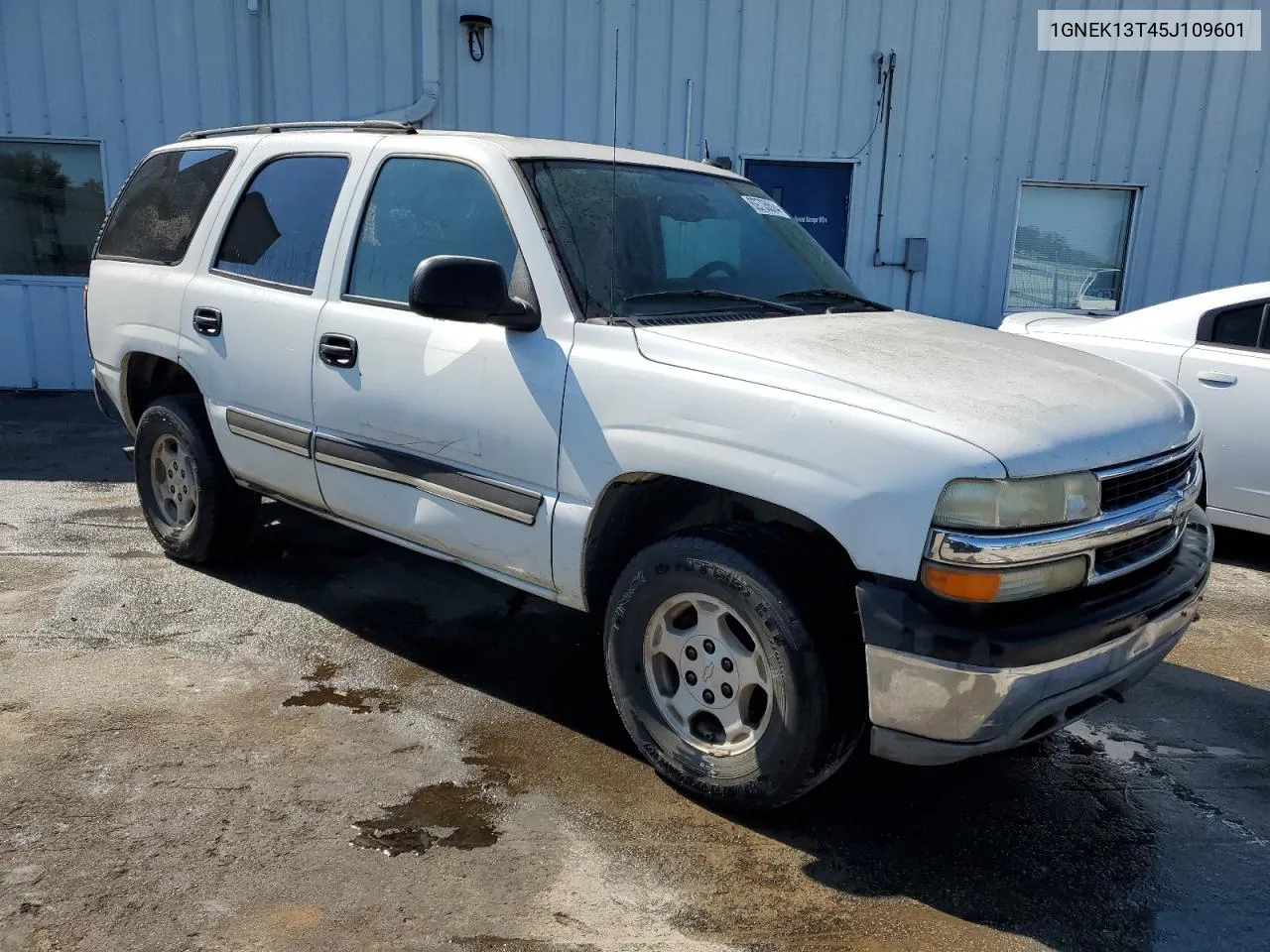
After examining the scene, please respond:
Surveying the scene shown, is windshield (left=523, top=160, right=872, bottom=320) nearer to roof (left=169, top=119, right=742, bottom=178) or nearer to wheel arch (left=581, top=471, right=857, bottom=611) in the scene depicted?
roof (left=169, top=119, right=742, bottom=178)

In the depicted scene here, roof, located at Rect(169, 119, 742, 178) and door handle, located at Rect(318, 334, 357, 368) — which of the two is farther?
door handle, located at Rect(318, 334, 357, 368)

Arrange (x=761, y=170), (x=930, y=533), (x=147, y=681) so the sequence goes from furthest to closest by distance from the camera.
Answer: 1. (x=761, y=170)
2. (x=147, y=681)
3. (x=930, y=533)

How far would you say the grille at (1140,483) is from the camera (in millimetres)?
2619

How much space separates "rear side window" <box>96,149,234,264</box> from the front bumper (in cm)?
364

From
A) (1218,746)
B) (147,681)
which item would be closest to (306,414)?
(147,681)

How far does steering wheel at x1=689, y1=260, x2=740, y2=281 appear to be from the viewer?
3475mm

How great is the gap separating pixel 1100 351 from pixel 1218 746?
2.84 meters

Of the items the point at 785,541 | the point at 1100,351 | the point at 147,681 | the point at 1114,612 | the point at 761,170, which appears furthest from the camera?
the point at 761,170

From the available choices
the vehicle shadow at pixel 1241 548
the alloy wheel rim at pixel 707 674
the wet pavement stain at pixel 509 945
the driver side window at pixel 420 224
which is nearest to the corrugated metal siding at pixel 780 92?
the vehicle shadow at pixel 1241 548

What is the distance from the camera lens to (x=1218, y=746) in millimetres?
3521

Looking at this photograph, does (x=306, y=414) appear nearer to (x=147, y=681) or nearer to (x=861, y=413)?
(x=147, y=681)

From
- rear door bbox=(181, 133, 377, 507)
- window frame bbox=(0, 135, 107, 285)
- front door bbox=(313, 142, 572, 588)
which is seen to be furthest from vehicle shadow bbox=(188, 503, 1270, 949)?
window frame bbox=(0, 135, 107, 285)

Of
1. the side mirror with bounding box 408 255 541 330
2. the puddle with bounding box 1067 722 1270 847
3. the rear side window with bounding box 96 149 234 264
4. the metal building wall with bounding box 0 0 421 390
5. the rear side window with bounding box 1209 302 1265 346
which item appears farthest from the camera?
the metal building wall with bounding box 0 0 421 390

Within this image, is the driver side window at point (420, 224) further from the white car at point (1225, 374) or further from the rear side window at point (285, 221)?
the white car at point (1225, 374)
